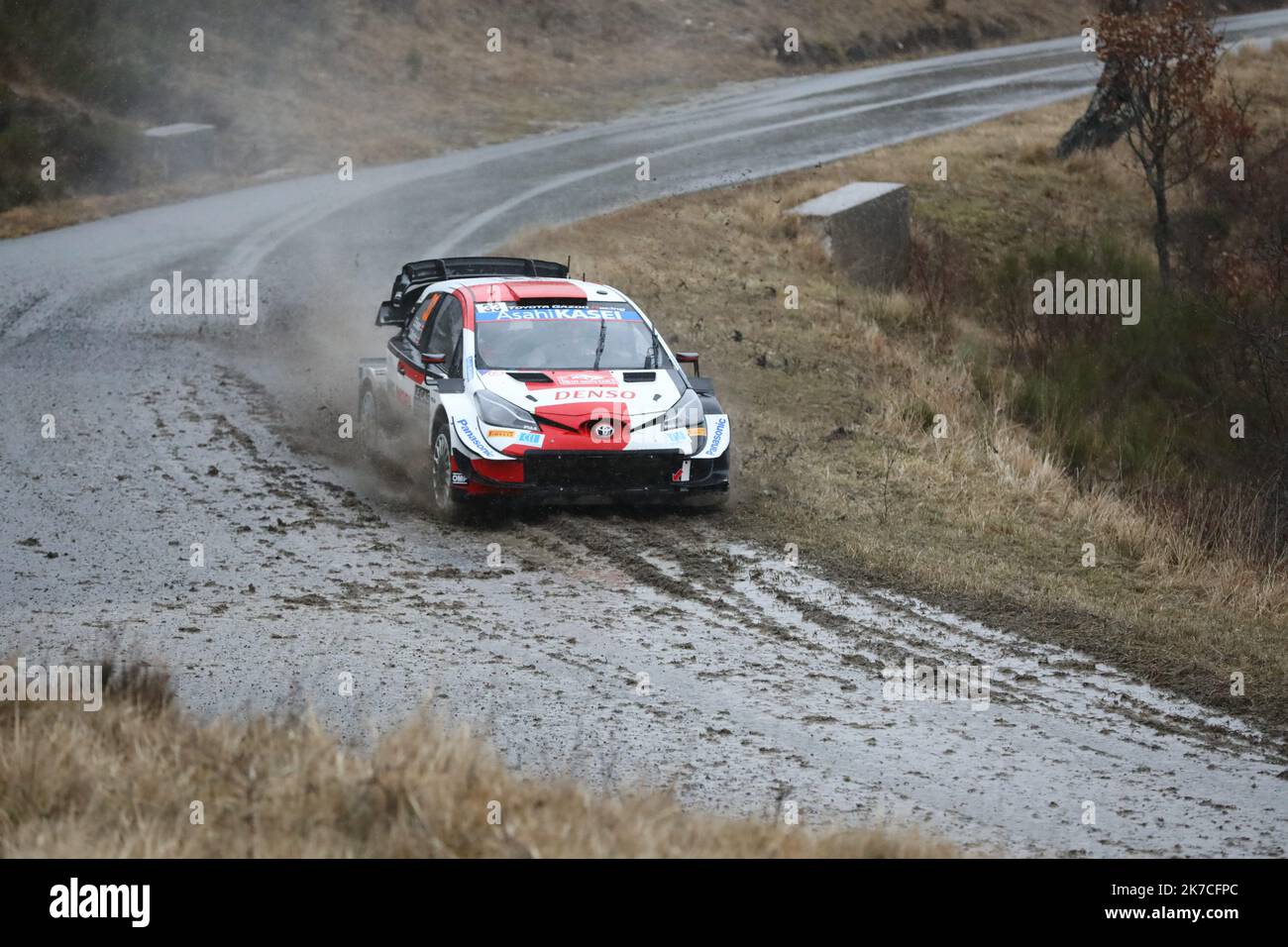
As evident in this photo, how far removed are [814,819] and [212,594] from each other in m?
4.74

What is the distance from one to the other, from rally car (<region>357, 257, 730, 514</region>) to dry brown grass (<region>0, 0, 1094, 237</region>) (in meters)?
13.9

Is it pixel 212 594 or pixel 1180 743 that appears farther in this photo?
pixel 212 594

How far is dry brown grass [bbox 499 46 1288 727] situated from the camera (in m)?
10.2

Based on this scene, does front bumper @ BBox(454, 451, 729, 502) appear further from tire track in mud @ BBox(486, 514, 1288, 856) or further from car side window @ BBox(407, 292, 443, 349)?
car side window @ BBox(407, 292, 443, 349)

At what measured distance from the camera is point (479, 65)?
130 feet

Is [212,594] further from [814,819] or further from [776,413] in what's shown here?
[776,413]

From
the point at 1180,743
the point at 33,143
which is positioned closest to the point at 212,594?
the point at 1180,743

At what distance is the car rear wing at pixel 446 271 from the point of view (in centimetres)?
1484

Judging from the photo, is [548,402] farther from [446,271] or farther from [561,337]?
[446,271]

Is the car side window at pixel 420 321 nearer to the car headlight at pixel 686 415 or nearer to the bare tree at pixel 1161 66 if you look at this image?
the car headlight at pixel 686 415

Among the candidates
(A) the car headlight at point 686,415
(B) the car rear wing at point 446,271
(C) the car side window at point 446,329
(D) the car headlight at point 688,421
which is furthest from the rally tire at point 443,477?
(B) the car rear wing at point 446,271

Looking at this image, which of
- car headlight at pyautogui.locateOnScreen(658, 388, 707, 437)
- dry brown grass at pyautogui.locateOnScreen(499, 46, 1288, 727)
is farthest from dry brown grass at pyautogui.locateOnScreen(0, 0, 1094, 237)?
car headlight at pyautogui.locateOnScreen(658, 388, 707, 437)

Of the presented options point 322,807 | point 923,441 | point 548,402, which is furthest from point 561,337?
point 322,807
